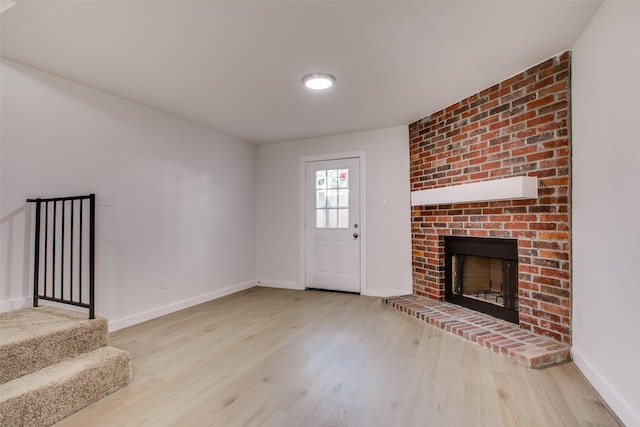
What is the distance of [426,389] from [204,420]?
1.27 metres

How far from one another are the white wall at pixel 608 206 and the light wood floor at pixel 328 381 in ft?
0.83

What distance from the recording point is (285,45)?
2199 millimetres

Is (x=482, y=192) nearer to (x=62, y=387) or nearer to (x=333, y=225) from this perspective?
(x=333, y=225)

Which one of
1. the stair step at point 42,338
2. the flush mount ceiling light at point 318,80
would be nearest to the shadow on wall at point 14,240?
the stair step at point 42,338

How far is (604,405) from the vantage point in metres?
1.74

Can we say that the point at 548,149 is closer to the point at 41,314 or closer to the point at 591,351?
the point at 591,351

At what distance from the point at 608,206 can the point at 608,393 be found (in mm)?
1029

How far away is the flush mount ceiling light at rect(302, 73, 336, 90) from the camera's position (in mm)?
2652

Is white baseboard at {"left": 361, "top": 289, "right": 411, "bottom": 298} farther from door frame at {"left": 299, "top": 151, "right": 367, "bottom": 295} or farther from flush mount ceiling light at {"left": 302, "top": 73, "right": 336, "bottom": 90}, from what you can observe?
flush mount ceiling light at {"left": 302, "top": 73, "right": 336, "bottom": 90}

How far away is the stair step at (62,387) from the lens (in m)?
1.52

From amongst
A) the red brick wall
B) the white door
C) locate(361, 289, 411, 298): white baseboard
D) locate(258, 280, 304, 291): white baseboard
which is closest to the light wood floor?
the red brick wall

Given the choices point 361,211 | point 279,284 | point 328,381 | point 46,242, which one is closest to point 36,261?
point 46,242

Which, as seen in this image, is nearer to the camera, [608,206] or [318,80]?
[608,206]

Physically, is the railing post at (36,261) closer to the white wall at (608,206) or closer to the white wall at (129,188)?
the white wall at (129,188)
